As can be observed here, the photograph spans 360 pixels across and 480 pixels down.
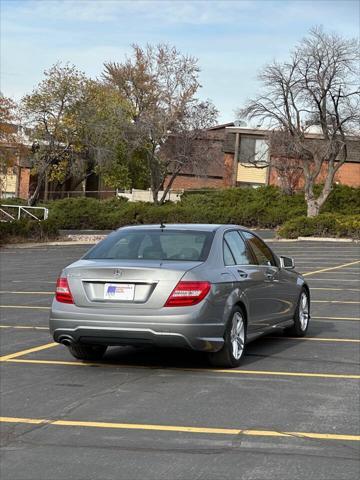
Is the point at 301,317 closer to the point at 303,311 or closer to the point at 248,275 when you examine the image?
the point at 303,311

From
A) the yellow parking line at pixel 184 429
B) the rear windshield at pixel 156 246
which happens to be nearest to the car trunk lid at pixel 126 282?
the rear windshield at pixel 156 246

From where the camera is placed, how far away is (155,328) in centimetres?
780

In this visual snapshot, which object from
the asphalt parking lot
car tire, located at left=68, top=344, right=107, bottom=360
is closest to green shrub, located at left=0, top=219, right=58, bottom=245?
the asphalt parking lot

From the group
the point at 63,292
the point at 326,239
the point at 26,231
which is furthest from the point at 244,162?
the point at 63,292

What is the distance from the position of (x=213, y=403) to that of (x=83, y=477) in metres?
2.11

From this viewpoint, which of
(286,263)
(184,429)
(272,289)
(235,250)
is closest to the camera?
(184,429)

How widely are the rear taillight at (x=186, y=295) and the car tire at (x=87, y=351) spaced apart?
56.0 inches

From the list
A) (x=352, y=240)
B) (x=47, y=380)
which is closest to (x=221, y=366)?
(x=47, y=380)

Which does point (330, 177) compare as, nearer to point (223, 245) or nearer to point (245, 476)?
point (223, 245)

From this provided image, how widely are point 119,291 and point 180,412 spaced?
1818 mm

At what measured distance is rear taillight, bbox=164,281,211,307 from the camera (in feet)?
25.8

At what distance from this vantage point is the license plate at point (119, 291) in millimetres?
7965

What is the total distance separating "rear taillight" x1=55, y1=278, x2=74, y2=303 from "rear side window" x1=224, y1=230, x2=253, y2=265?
68.1 inches

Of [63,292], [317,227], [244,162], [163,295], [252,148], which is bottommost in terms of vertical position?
[317,227]
